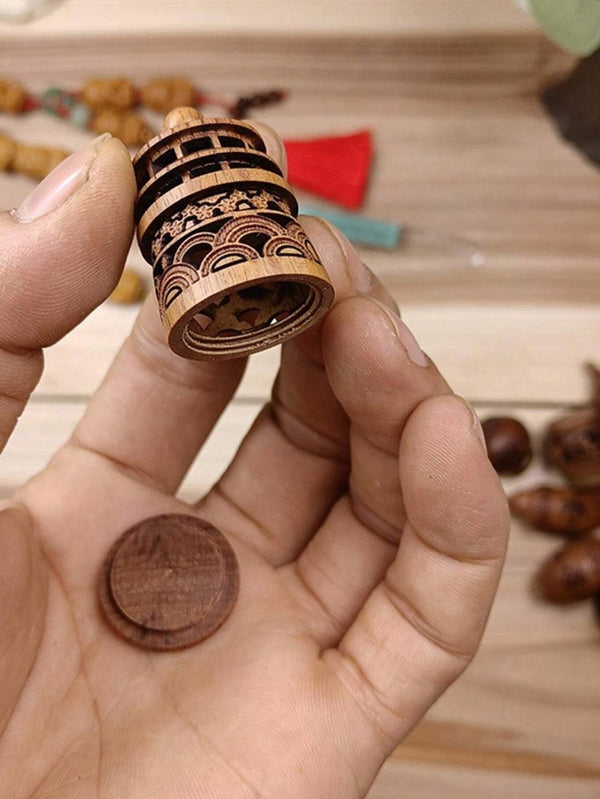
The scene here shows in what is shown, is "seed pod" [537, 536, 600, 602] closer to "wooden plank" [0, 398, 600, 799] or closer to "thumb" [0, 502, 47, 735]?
"wooden plank" [0, 398, 600, 799]

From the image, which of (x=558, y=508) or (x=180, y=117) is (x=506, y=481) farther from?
(x=180, y=117)

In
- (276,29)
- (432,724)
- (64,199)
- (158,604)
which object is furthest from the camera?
(276,29)

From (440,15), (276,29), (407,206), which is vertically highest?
(440,15)

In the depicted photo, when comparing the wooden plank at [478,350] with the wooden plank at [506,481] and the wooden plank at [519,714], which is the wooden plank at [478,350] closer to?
the wooden plank at [506,481]

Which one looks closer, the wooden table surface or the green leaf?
the green leaf

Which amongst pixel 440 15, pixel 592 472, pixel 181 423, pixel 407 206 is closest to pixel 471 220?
pixel 407 206

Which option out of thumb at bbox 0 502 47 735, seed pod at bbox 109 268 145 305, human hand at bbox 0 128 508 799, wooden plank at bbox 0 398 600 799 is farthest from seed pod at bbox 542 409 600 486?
thumb at bbox 0 502 47 735

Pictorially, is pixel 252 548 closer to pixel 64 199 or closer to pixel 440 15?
pixel 64 199
